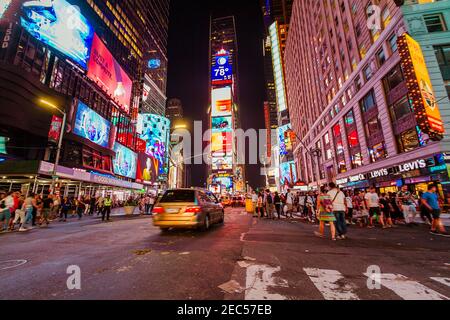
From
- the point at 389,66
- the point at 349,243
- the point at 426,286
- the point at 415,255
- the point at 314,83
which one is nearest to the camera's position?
the point at 426,286

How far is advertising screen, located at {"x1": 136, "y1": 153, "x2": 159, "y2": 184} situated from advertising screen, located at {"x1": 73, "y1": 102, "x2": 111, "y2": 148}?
15.4 meters

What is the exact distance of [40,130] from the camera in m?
26.8

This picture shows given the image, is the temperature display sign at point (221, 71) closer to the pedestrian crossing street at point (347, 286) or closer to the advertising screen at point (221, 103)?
the advertising screen at point (221, 103)

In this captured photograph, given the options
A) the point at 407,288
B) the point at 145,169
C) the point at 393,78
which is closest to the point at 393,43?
the point at 393,78

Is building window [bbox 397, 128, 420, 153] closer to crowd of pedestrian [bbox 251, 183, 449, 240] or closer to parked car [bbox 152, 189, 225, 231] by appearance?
crowd of pedestrian [bbox 251, 183, 449, 240]

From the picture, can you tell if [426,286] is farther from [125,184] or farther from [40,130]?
[125,184]

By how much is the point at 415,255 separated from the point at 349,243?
1.68 meters

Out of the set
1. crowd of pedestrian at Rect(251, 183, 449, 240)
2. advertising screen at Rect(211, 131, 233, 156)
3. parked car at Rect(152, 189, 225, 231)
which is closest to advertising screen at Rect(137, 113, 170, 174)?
advertising screen at Rect(211, 131, 233, 156)

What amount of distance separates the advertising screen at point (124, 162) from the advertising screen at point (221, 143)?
217 feet

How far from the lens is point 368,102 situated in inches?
1064

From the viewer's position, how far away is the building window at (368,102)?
26.0 meters

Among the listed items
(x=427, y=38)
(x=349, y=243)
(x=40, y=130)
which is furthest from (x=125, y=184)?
(x=427, y=38)

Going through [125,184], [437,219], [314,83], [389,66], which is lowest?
[437,219]
